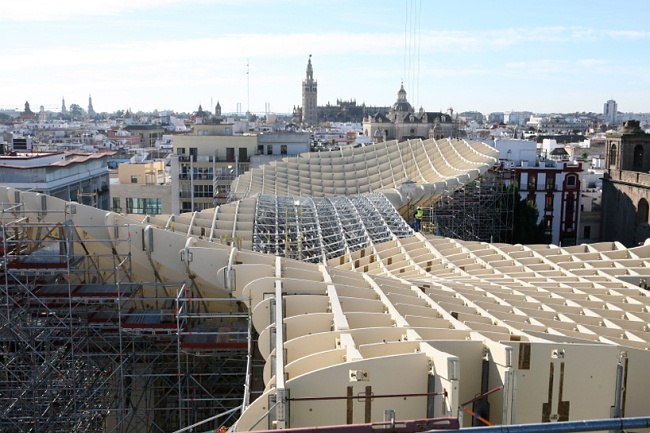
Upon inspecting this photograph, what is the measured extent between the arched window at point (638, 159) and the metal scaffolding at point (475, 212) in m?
18.0

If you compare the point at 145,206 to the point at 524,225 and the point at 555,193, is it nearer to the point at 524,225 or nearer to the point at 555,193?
the point at 524,225

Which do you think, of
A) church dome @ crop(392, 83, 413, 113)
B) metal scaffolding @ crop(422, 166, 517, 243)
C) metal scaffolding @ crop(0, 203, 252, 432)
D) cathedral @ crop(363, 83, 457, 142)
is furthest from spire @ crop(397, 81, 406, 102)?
metal scaffolding @ crop(0, 203, 252, 432)

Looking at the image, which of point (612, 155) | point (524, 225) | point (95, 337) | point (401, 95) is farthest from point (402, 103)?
point (95, 337)

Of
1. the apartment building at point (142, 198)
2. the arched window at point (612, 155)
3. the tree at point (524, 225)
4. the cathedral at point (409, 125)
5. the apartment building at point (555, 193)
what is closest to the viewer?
the tree at point (524, 225)

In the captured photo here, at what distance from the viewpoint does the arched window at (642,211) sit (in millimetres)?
55022

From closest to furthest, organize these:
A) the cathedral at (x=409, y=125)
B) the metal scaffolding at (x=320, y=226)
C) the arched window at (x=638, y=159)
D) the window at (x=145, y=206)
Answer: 1. the metal scaffolding at (x=320, y=226)
2. the window at (x=145, y=206)
3. the arched window at (x=638, y=159)
4. the cathedral at (x=409, y=125)

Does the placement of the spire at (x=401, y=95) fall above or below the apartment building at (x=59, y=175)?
above

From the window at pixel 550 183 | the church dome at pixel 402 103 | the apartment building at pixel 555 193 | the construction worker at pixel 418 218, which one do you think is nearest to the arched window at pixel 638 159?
the apartment building at pixel 555 193

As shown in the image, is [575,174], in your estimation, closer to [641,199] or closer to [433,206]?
[641,199]

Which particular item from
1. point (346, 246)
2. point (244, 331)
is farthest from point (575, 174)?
point (244, 331)

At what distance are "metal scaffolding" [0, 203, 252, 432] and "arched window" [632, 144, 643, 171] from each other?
49.9m

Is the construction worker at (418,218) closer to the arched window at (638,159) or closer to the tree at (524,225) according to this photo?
the tree at (524,225)

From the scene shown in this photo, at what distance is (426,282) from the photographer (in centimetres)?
2048

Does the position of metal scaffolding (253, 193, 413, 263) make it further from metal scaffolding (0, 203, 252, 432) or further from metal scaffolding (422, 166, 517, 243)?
metal scaffolding (422, 166, 517, 243)
